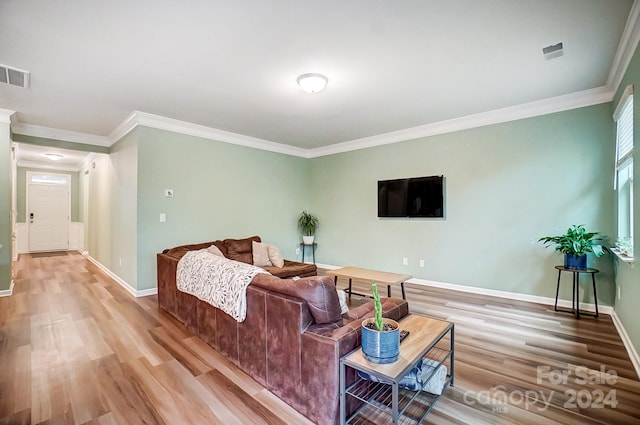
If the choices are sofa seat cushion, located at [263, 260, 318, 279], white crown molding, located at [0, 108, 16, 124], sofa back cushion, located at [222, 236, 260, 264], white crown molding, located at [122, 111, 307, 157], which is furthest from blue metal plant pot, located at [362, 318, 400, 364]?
white crown molding, located at [0, 108, 16, 124]

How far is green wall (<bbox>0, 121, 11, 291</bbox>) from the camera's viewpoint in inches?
162

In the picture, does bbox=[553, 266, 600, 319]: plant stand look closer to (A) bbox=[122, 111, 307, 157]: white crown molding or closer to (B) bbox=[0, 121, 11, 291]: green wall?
(A) bbox=[122, 111, 307, 157]: white crown molding

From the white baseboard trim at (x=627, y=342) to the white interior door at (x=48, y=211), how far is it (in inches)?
478

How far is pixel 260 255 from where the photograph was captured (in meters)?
4.68

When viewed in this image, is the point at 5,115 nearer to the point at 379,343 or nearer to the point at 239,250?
the point at 239,250

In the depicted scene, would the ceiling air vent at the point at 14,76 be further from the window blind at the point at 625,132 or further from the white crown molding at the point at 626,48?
the window blind at the point at 625,132

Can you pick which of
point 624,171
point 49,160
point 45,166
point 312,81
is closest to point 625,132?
point 624,171

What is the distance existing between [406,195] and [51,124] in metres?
6.02

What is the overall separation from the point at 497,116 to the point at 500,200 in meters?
1.21

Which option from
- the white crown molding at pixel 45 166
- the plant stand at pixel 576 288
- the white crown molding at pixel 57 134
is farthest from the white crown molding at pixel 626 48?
the white crown molding at pixel 45 166

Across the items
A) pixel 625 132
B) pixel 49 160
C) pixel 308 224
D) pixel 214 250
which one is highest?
pixel 49 160

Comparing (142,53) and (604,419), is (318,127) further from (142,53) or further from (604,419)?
(604,419)

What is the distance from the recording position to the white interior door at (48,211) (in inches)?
328

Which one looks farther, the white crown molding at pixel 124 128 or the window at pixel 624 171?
the white crown molding at pixel 124 128
